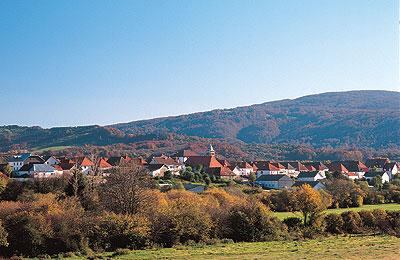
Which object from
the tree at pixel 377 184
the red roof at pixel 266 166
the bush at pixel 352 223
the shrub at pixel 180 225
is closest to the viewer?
the shrub at pixel 180 225

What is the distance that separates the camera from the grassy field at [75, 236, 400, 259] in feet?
90.6

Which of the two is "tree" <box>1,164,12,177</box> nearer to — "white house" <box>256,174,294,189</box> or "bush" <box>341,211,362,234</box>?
"white house" <box>256,174,294,189</box>

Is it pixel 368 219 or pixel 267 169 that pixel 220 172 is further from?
pixel 368 219

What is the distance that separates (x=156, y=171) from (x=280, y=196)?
22879 mm

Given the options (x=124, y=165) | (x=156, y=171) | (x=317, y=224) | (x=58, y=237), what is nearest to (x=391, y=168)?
(x=156, y=171)

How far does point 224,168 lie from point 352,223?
3429 cm

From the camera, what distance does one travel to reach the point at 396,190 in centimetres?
6028

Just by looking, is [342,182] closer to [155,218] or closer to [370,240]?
[370,240]

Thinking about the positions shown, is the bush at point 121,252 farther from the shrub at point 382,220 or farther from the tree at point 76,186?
the shrub at point 382,220

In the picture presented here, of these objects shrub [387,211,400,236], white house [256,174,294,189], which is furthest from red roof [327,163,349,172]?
shrub [387,211,400,236]

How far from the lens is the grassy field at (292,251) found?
2762 cm

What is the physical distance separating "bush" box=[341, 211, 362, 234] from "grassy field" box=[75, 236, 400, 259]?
5950mm

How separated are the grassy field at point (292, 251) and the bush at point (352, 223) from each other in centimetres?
595

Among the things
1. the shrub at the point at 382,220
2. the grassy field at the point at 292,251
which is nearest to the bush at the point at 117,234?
the grassy field at the point at 292,251
